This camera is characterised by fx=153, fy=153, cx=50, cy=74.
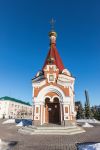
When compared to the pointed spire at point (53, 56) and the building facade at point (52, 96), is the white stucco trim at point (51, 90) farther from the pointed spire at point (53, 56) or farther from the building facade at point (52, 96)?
the pointed spire at point (53, 56)

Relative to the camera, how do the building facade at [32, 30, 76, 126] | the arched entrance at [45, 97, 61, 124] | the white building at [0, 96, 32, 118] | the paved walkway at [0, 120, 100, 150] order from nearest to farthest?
1. the paved walkway at [0, 120, 100, 150]
2. the building facade at [32, 30, 76, 126]
3. the arched entrance at [45, 97, 61, 124]
4. the white building at [0, 96, 32, 118]

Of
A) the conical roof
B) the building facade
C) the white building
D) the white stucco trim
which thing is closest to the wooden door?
the building facade

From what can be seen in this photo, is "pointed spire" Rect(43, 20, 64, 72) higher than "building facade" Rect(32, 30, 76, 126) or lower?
higher

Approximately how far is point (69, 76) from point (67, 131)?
6.79 meters

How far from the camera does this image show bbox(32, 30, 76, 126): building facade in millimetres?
15328

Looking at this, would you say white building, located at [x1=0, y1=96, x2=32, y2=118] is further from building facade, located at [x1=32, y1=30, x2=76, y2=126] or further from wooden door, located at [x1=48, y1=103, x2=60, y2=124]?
building facade, located at [x1=32, y1=30, x2=76, y2=126]

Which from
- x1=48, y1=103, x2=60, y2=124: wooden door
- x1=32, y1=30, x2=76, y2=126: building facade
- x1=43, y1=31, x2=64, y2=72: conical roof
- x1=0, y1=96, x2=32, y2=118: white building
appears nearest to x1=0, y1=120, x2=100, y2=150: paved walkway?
x1=32, y1=30, x2=76, y2=126: building facade

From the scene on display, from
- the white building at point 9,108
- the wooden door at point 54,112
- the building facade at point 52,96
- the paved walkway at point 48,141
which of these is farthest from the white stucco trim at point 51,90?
the white building at point 9,108

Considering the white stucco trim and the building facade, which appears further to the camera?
the white stucco trim

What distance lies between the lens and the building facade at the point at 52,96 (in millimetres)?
15328

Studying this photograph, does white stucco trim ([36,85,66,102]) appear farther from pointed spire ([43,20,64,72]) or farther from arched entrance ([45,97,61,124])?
pointed spire ([43,20,64,72])

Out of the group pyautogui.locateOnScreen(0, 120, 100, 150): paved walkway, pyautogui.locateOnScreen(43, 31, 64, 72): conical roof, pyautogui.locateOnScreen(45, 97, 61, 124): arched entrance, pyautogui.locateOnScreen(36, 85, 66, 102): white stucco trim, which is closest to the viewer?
pyautogui.locateOnScreen(0, 120, 100, 150): paved walkway

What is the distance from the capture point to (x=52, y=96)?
16031mm

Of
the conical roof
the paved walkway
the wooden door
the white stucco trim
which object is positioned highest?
the conical roof
